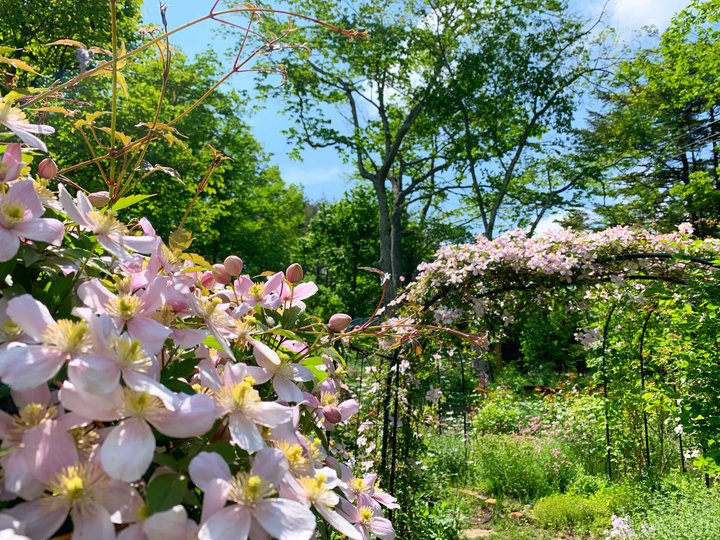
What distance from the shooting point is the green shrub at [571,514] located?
13.9 feet

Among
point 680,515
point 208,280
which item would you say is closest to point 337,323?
point 208,280

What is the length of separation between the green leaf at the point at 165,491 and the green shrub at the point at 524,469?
534 cm

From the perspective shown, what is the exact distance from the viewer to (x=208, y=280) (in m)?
0.76

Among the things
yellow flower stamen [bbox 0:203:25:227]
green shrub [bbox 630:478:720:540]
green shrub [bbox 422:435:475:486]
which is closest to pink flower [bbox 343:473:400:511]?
yellow flower stamen [bbox 0:203:25:227]

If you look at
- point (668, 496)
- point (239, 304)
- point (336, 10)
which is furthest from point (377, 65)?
point (239, 304)

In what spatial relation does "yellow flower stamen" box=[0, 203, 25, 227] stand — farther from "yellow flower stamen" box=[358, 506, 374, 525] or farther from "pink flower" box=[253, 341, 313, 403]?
"yellow flower stamen" box=[358, 506, 374, 525]

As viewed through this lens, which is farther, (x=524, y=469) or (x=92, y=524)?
(x=524, y=469)

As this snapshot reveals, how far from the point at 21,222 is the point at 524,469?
5.70m

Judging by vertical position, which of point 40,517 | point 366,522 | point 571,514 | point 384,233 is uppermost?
point 384,233

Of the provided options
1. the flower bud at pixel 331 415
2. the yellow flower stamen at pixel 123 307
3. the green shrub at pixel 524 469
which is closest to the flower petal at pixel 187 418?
the yellow flower stamen at pixel 123 307

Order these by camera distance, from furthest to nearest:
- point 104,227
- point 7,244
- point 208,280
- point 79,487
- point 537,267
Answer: point 537,267
point 208,280
point 104,227
point 7,244
point 79,487

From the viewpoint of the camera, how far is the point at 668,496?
4043 millimetres

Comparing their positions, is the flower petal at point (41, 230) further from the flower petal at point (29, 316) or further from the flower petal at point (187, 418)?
the flower petal at point (187, 418)

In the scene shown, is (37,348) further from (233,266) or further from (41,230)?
(233,266)
